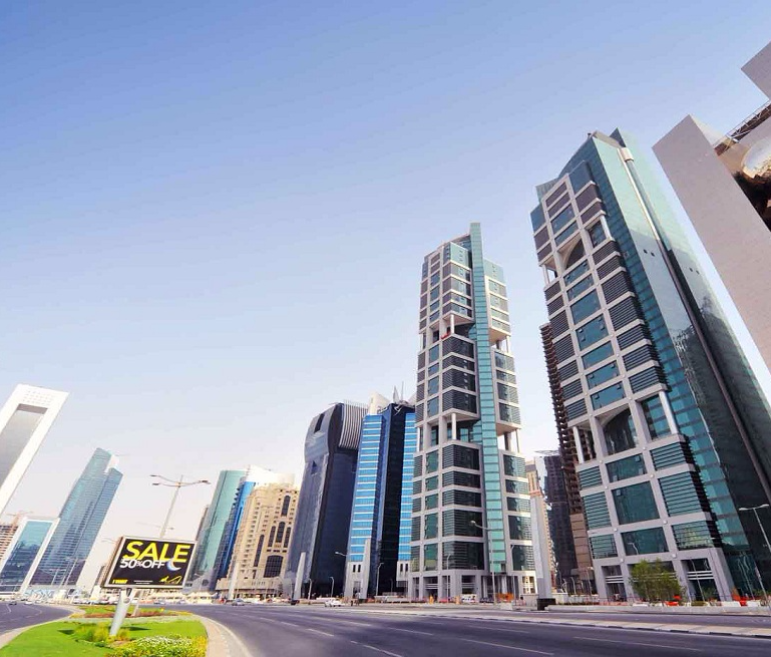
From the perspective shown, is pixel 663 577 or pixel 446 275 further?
pixel 446 275

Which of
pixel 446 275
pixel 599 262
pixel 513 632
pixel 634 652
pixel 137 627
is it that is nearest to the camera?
pixel 634 652

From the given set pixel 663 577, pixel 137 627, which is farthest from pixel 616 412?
pixel 137 627

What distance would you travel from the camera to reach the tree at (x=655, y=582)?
52562mm

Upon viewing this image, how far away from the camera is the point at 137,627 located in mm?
27750

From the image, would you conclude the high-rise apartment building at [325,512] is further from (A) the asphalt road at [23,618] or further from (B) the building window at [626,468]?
(B) the building window at [626,468]

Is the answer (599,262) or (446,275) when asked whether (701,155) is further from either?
(446,275)

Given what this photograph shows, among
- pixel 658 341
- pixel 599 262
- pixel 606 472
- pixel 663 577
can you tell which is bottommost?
pixel 663 577

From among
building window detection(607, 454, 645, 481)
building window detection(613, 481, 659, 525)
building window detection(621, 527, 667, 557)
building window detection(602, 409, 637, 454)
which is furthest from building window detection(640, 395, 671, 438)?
building window detection(621, 527, 667, 557)

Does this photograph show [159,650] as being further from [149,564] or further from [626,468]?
[626,468]

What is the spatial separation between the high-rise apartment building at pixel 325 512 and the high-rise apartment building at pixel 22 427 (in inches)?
4357

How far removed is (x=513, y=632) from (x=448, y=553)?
259 feet

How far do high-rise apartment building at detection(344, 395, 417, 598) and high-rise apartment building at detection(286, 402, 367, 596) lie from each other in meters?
17.5

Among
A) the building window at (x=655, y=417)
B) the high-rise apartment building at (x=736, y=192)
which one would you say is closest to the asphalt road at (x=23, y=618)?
the building window at (x=655, y=417)

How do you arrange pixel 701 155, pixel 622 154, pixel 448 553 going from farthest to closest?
pixel 622 154
pixel 448 553
pixel 701 155
